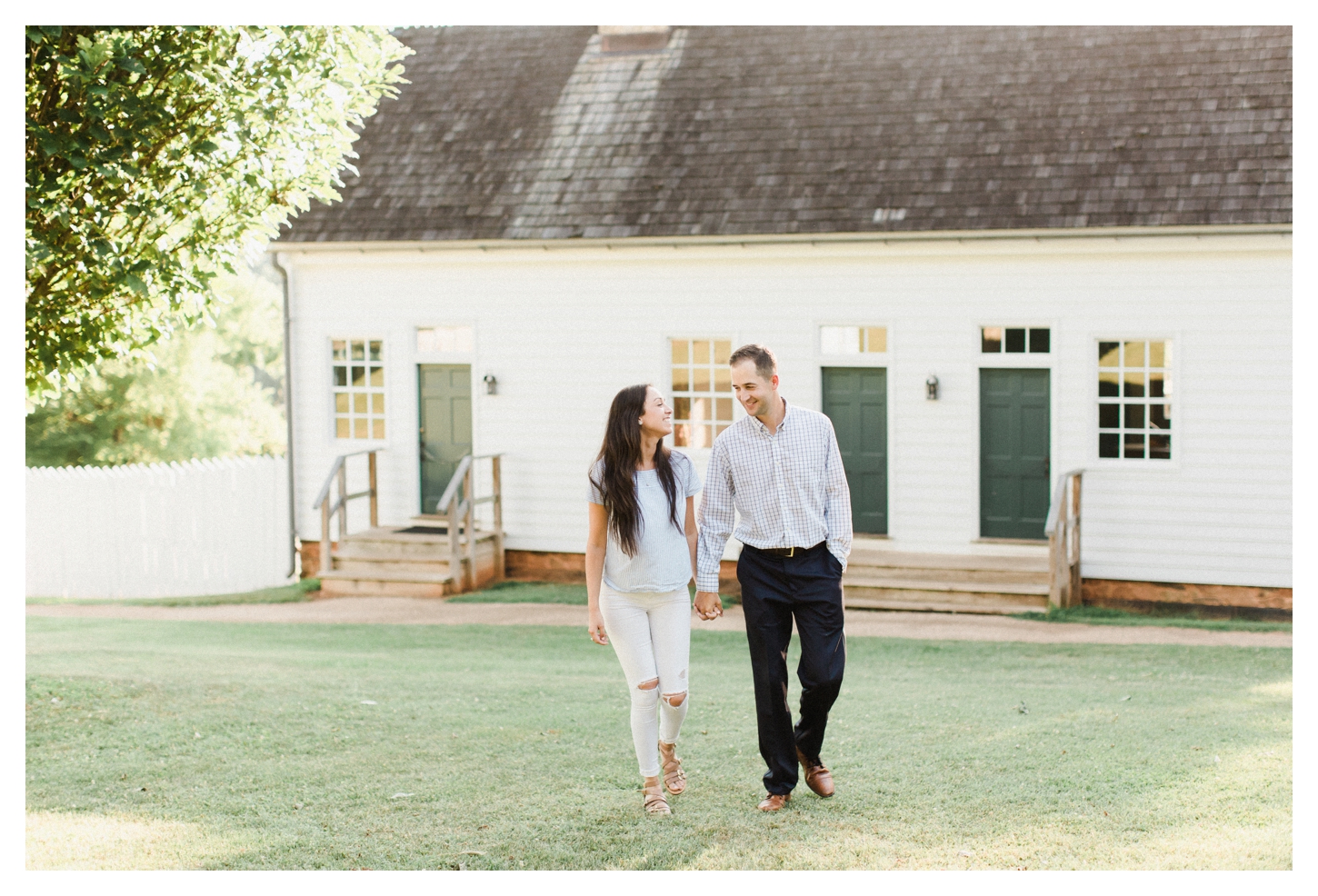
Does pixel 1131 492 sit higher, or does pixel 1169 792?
pixel 1131 492

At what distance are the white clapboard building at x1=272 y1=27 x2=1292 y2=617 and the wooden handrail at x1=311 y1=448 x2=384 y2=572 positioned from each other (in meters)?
0.06

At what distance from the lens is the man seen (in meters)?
5.49

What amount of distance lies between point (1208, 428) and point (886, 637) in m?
4.10

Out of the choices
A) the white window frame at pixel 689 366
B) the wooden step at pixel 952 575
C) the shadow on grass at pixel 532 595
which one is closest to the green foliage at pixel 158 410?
the shadow on grass at pixel 532 595

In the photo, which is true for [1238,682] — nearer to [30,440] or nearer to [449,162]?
[449,162]

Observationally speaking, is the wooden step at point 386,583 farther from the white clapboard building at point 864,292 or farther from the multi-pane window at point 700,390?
the multi-pane window at point 700,390

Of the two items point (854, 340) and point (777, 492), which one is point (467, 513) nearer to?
point (854, 340)

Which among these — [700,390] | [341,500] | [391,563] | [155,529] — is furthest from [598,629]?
[155,529]

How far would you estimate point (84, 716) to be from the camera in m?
7.62

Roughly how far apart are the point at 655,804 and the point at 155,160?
13.5 ft

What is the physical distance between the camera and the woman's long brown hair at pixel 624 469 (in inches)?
210

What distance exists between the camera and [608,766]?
6363 millimetres

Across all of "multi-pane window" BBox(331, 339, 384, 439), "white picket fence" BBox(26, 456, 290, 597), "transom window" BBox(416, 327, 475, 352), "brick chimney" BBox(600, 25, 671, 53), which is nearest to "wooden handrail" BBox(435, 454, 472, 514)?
"transom window" BBox(416, 327, 475, 352)
